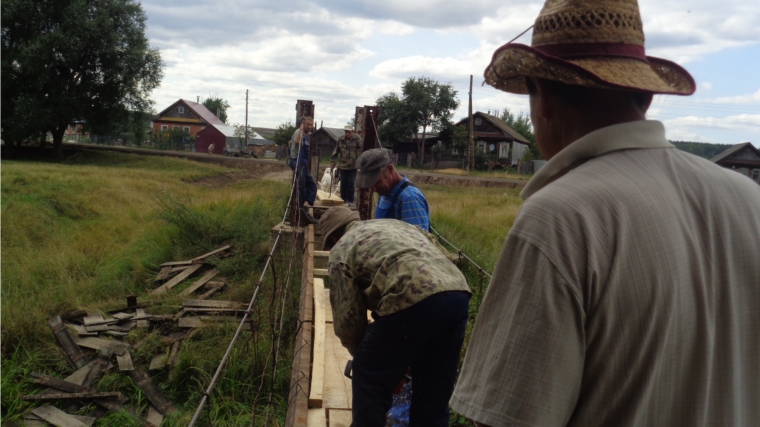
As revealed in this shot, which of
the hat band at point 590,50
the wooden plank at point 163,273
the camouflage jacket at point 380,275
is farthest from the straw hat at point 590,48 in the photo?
the wooden plank at point 163,273

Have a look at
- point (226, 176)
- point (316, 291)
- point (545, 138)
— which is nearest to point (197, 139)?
point (226, 176)

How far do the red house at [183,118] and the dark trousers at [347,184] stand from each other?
63422 millimetres

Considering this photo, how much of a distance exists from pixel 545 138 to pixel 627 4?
320mm

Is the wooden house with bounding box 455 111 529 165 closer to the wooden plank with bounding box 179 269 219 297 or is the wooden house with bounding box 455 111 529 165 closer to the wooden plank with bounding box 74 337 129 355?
the wooden plank with bounding box 179 269 219 297

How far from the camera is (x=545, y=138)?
1.43 meters

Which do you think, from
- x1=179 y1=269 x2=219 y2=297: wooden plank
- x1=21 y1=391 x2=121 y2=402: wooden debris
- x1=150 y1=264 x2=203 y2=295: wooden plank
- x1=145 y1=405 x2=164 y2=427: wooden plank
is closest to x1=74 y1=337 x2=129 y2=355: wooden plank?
x1=21 y1=391 x2=121 y2=402: wooden debris

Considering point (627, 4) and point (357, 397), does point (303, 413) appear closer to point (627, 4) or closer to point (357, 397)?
point (357, 397)

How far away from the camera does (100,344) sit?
28.9 ft

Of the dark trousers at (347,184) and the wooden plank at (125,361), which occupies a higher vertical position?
the dark trousers at (347,184)

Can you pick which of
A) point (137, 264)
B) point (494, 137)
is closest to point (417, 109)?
point (494, 137)

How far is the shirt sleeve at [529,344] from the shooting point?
1150 mm

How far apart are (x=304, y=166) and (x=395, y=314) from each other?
7.00 meters

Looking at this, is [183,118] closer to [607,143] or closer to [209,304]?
[209,304]

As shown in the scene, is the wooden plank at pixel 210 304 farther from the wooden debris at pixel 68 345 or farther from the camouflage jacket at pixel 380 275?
the camouflage jacket at pixel 380 275
